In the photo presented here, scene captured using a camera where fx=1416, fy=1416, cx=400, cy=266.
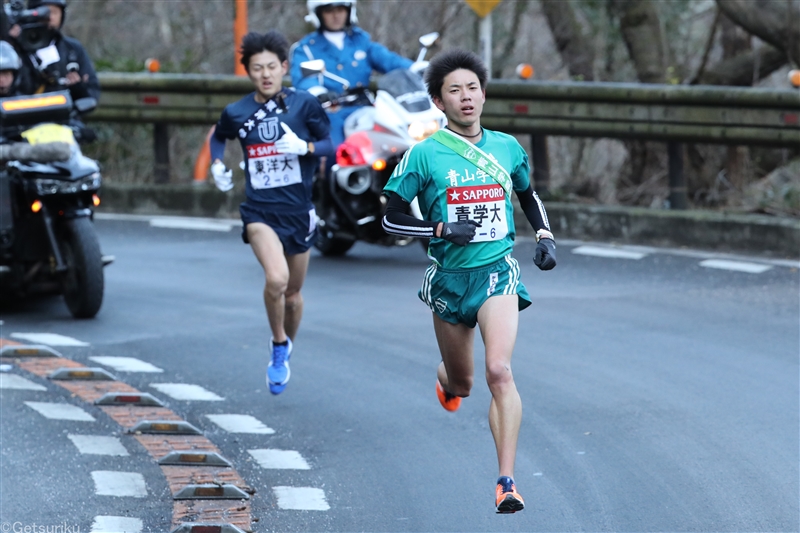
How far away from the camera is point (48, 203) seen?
1037cm

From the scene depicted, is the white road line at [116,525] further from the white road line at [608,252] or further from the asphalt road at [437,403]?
the white road line at [608,252]

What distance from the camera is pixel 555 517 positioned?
5855 mm

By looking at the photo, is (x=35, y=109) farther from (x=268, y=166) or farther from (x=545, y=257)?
(x=545, y=257)

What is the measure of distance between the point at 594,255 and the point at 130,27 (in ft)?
62.5

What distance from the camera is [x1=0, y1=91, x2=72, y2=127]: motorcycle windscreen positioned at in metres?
10.2

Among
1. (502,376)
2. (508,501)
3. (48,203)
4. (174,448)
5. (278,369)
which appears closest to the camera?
(508,501)

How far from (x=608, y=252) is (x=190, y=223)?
16.0 ft

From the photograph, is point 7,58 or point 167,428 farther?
point 7,58

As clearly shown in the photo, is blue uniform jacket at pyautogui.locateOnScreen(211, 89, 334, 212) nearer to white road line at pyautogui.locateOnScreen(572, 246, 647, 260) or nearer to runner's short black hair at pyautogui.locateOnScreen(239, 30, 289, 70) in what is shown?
runner's short black hair at pyautogui.locateOnScreen(239, 30, 289, 70)

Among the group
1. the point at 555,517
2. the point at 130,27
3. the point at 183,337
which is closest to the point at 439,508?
the point at 555,517

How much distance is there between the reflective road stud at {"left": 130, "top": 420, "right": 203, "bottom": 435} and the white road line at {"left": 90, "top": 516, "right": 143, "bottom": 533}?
1407 millimetres

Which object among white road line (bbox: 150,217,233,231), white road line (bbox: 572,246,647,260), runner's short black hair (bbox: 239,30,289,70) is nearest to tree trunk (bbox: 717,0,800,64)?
white road line (bbox: 572,246,647,260)

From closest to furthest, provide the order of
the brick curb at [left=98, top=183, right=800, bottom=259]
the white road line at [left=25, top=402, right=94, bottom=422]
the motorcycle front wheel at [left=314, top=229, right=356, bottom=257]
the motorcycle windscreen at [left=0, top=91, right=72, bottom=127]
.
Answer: the white road line at [left=25, top=402, right=94, bottom=422], the motorcycle windscreen at [left=0, top=91, right=72, bottom=127], the brick curb at [left=98, top=183, right=800, bottom=259], the motorcycle front wheel at [left=314, top=229, right=356, bottom=257]

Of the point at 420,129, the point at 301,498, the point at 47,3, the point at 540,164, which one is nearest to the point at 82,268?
the point at 47,3
